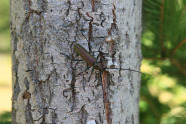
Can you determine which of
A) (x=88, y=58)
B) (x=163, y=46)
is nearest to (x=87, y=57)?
(x=88, y=58)

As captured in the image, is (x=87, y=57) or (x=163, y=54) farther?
(x=163, y=54)

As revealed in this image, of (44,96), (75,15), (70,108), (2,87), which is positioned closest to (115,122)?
(70,108)

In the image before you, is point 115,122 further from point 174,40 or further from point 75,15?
point 174,40

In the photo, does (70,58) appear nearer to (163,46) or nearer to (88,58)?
(88,58)

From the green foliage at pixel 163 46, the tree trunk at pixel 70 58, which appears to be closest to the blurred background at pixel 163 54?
the green foliage at pixel 163 46

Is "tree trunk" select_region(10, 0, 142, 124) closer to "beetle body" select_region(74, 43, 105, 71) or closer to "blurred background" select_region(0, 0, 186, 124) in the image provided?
Answer: "beetle body" select_region(74, 43, 105, 71)

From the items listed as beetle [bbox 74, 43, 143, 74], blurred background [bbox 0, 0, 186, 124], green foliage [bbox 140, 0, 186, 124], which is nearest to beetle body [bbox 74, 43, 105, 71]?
beetle [bbox 74, 43, 143, 74]
